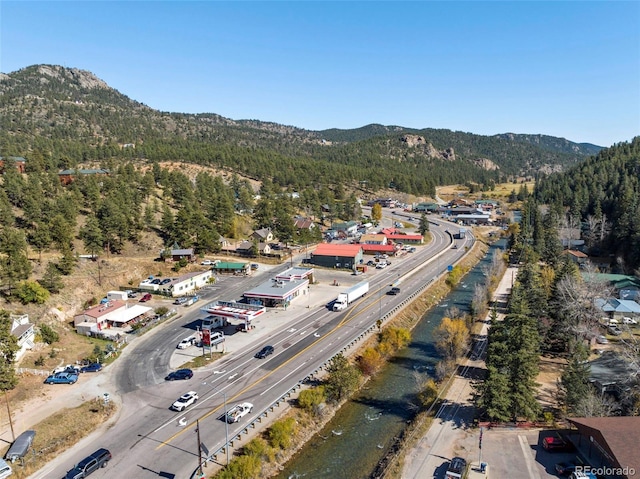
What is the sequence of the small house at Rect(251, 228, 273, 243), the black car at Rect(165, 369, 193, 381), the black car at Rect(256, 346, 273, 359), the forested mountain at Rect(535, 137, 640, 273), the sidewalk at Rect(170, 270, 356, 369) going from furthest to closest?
the small house at Rect(251, 228, 273, 243) → the forested mountain at Rect(535, 137, 640, 273) → the sidewalk at Rect(170, 270, 356, 369) → the black car at Rect(256, 346, 273, 359) → the black car at Rect(165, 369, 193, 381)

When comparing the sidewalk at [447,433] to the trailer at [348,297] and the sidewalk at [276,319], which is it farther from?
the sidewalk at [276,319]

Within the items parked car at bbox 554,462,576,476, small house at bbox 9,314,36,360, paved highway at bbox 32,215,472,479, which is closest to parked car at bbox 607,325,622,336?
paved highway at bbox 32,215,472,479

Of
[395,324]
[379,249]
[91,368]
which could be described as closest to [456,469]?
[395,324]

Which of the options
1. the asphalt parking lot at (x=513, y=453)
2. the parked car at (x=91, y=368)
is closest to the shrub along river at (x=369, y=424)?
the asphalt parking lot at (x=513, y=453)

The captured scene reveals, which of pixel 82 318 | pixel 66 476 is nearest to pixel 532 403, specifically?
pixel 66 476

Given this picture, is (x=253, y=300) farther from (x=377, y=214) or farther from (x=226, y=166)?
(x=226, y=166)

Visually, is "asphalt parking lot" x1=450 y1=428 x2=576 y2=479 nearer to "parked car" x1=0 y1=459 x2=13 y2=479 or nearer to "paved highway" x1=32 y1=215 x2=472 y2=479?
"paved highway" x1=32 y1=215 x2=472 y2=479

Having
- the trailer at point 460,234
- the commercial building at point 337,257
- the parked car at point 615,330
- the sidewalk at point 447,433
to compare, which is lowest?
the sidewalk at point 447,433
